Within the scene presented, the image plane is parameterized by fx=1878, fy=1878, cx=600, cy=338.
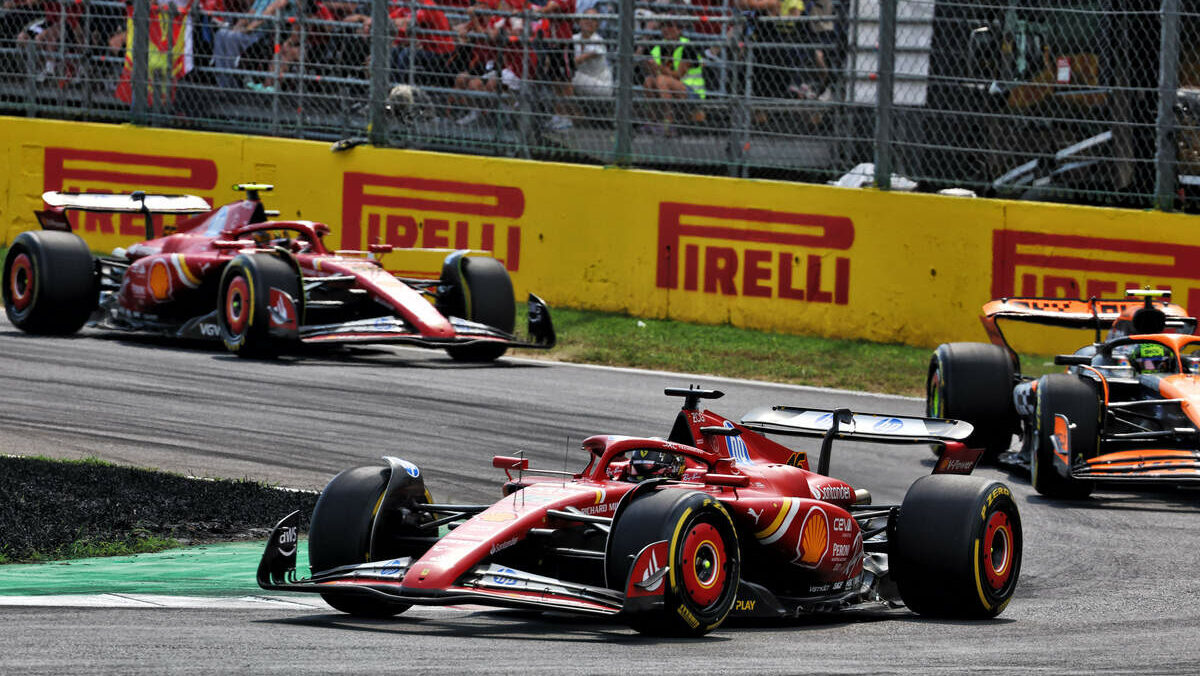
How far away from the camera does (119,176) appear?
18.2 meters

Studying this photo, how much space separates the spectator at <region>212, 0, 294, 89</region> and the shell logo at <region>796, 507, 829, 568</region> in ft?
38.4

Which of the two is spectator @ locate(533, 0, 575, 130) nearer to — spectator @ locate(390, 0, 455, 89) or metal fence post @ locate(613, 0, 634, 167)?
metal fence post @ locate(613, 0, 634, 167)

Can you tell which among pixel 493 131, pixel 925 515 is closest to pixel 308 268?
pixel 493 131

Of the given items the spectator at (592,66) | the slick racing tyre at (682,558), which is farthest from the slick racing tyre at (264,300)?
the slick racing tyre at (682,558)

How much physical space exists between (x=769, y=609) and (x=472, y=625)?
111 centimetres

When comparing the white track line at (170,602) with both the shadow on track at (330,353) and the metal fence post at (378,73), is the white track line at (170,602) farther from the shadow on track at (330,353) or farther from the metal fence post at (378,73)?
the metal fence post at (378,73)

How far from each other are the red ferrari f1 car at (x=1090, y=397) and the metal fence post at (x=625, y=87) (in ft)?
16.3

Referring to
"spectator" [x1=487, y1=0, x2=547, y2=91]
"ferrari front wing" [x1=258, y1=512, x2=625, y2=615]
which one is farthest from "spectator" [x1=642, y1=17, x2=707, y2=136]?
"ferrari front wing" [x1=258, y1=512, x2=625, y2=615]

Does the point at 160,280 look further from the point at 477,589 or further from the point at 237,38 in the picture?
the point at 477,589

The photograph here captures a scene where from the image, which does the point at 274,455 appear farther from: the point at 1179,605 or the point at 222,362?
the point at 1179,605

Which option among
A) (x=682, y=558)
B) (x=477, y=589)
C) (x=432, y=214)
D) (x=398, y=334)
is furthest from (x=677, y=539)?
(x=432, y=214)

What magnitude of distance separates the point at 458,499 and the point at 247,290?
14.4ft

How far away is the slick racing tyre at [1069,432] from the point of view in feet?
34.7

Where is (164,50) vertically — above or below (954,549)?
above
